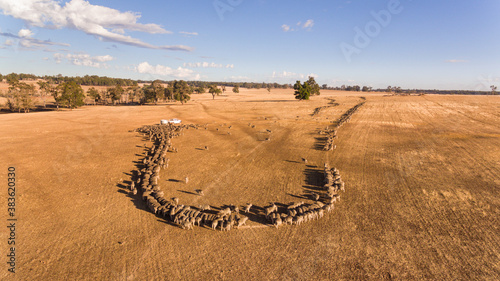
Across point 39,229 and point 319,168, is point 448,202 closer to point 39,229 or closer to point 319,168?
point 319,168

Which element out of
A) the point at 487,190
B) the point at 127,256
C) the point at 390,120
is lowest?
the point at 127,256

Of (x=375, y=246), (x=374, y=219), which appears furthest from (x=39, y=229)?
(x=374, y=219)

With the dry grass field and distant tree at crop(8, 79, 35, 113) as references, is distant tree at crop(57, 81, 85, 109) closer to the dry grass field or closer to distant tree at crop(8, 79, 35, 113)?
distant tree at crop(8, 79, 35, 113)

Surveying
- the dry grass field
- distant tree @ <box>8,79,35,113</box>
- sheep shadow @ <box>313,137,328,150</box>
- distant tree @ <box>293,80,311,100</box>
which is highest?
distant tree @ <box>293,80,311,100</box>

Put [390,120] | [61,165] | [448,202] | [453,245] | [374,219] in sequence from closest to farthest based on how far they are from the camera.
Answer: [453,245] → [374,219] → [448,202] → [61,165] → [390,120]

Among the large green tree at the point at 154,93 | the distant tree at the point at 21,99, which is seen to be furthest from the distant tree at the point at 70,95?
the large green tree at the point at 154,93

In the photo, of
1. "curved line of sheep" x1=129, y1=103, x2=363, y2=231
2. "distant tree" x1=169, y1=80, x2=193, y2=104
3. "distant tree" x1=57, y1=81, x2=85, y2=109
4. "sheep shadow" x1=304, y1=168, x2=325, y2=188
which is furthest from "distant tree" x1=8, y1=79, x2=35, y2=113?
"sheep shadow" x1=304, y1=168, x2=325, y2=188

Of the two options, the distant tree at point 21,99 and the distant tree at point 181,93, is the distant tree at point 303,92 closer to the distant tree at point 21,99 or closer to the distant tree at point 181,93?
the distant tree at point 181,93
